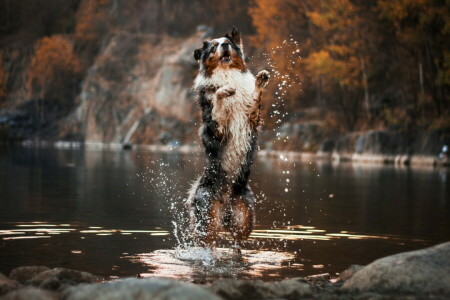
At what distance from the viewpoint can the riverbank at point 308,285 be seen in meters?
6.85

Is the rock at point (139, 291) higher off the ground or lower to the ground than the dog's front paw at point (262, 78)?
lower

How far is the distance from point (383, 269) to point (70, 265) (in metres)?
4.04

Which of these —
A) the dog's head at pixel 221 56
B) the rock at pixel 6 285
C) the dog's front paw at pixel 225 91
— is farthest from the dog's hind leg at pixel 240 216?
the rock at pixel 6 285

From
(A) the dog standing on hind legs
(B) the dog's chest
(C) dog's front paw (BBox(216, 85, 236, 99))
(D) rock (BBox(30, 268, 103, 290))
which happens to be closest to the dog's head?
(A) the dog standing on hind legs

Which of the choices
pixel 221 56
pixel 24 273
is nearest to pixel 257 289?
pixel 24 273

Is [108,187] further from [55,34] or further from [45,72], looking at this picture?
[55,34]

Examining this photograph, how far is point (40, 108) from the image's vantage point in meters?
98.7

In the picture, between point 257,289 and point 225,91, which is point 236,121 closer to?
point 225,91

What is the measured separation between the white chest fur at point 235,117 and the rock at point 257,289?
416 centimetres

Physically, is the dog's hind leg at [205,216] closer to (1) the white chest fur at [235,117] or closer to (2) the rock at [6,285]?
(1) the white chest fur at [235,117]

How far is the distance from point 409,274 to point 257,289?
1.48 meters

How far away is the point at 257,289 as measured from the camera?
7801 millimetres

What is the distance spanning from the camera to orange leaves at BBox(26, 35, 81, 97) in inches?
3861

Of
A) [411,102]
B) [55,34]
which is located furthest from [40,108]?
[411,102]
